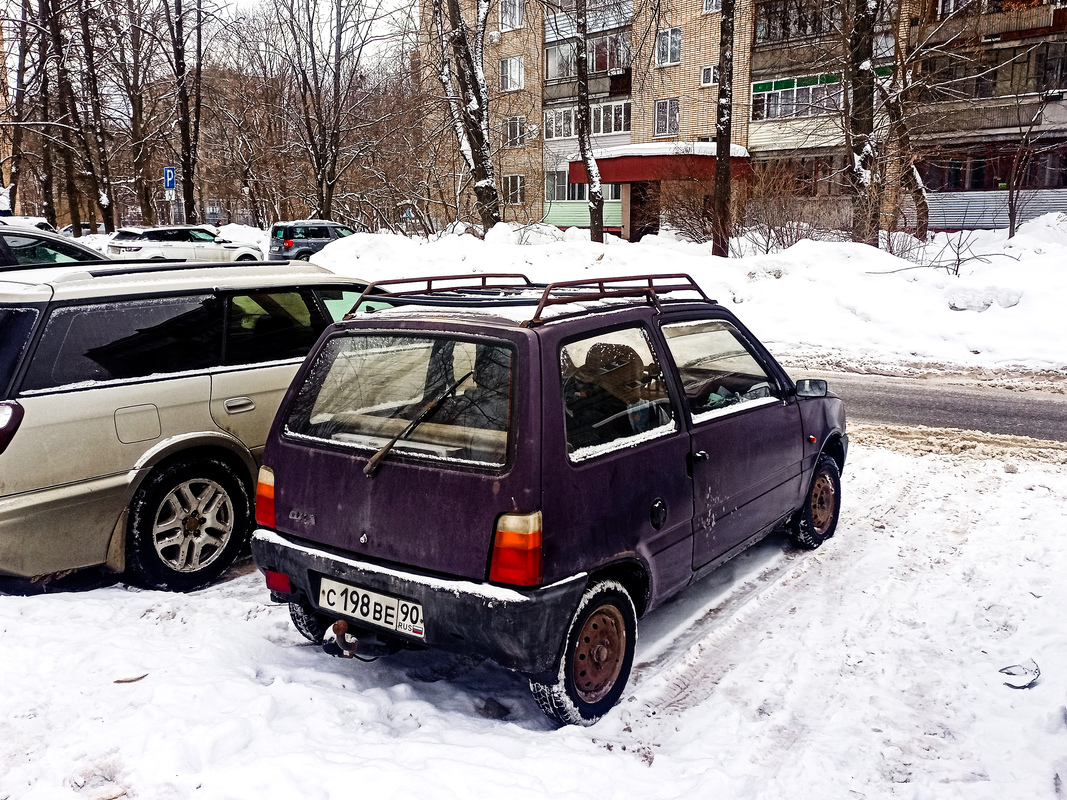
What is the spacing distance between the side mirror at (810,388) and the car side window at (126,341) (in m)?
3.43

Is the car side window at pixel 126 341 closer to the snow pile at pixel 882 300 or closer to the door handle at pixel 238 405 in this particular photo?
the door handle at pixel 238 405

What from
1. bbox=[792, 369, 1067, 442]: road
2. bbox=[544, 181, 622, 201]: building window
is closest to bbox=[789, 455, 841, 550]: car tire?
bbox=[792, 369, 1067, 442]: road

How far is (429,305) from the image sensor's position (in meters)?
3.85

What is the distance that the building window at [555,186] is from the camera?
148ft

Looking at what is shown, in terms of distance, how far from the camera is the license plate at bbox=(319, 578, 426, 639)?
10.7 feet

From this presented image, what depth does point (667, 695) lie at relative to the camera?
3.66 meters

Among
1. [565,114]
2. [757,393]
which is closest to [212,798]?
[757,393]

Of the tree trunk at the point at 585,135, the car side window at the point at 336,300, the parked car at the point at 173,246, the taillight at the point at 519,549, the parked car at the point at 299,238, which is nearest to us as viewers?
the taillight at the point at 519,549

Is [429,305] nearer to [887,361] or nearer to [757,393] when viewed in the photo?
[757,393]

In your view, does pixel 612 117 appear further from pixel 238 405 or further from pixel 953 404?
pixel 238 405

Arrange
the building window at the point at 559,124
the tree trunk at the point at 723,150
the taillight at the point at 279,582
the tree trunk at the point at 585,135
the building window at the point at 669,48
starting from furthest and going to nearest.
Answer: the building window at the point at 559,124, the building window at the point at 669,48, the tree trunk at the point at 585,135, the tree trunk at the point at 723,150, the taillight at the point at 279,582

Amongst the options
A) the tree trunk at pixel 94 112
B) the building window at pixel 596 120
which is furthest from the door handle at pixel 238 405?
the building window at pixel 596 120

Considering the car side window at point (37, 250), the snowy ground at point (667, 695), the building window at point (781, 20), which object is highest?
the building window at point (781, 20)

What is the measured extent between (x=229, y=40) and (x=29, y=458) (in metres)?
34.9
